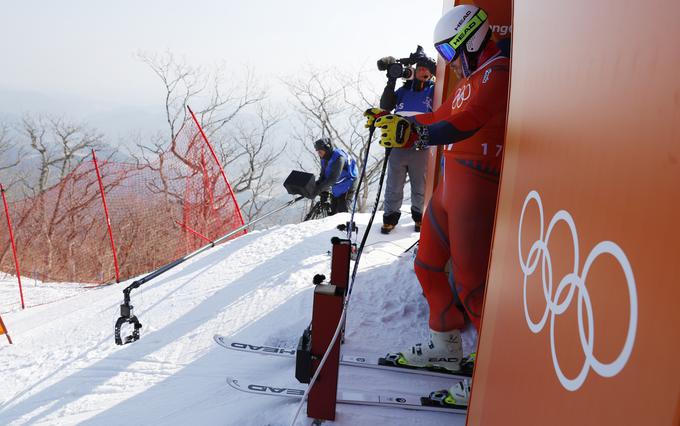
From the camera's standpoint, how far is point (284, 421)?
2357 millimetres

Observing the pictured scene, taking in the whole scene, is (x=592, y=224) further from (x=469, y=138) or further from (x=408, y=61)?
(x=408, y=61)

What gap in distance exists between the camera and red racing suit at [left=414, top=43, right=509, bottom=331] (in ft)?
6.97

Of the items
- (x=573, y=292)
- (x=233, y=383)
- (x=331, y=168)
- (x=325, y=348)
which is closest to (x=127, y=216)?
(x=331, y=168)

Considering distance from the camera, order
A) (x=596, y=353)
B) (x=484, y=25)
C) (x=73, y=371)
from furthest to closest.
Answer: (x=73, y=371) → (x=484, y=25) → (x=596, y=353)

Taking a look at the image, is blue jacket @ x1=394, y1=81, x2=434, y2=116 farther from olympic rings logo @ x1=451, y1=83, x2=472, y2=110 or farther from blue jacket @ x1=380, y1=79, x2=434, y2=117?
olympic rings logo @ x1=451, y1=83, x2=472, y2=110

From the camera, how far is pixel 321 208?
761cm

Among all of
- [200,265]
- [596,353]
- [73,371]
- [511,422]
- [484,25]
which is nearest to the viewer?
[596,353]

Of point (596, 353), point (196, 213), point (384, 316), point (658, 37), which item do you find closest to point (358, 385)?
point (384, 316)

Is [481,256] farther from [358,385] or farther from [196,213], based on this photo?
[196,213]

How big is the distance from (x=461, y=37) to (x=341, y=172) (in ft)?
15.1

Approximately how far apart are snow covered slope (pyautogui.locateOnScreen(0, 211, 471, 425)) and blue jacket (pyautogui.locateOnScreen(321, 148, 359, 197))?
1.27 m

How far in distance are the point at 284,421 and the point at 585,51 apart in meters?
2.13

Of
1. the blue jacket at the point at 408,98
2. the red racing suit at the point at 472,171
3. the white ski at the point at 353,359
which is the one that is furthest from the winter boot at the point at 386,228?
the red racing suit at the point at 472,171

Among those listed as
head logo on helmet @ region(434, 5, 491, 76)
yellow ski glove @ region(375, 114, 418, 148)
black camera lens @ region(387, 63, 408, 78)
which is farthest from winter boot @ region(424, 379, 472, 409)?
black camera lens @ region(387, 63, 408, 78)
